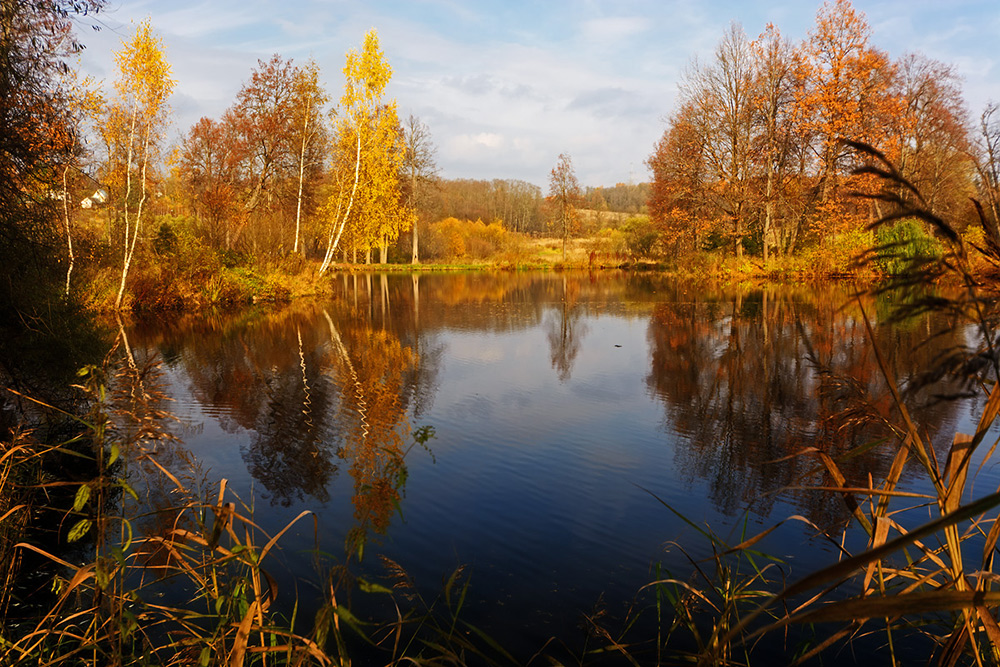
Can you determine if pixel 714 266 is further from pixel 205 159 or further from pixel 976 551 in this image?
pixel 205 159

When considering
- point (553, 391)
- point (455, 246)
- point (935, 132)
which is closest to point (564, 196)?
point (455, 246)

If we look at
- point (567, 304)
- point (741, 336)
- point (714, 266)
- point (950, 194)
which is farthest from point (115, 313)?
point (950, 194)

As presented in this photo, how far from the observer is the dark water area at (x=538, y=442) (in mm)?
3939

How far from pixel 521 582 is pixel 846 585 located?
74.1 inches

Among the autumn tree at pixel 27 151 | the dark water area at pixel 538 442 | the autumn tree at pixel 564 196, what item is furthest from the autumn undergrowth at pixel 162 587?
the autumn tree at pixel 564 196

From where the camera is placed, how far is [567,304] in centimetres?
2114

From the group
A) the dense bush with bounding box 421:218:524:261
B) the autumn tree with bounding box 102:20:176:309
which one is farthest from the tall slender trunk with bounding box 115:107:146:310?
the dense bush with bounding box 421:218:524:261


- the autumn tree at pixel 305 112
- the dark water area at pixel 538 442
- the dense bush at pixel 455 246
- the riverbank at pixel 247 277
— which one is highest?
the autumn tree at pixel 305 112

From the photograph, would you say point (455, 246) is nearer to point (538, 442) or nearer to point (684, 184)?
point (684, 184)

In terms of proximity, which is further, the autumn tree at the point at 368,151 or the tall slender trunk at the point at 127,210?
the autumn tree at the point at 368,151

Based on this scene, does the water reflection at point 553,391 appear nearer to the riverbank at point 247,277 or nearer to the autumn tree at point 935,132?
the riverbank at point 247,277

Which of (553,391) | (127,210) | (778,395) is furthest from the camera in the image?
(127,210)

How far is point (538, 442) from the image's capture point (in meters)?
6.64

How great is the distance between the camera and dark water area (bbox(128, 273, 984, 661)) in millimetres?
3939
